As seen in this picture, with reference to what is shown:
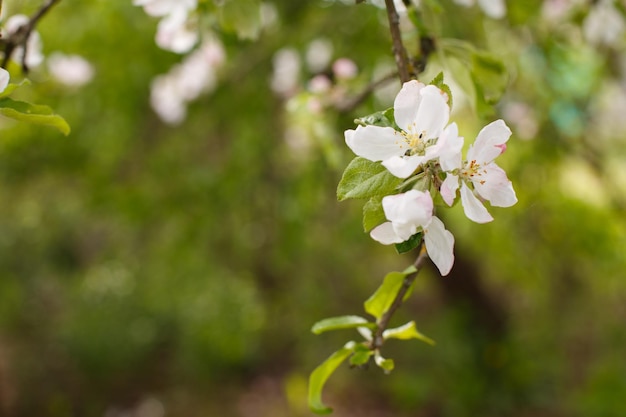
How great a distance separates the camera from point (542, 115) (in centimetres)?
228

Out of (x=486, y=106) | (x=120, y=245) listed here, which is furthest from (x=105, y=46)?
(x=120, y=245)

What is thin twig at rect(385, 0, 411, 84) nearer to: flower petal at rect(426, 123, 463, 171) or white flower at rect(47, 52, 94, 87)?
flower petal at rect(426, 123, 463, 171)

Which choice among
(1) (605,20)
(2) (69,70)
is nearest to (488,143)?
(1) (605,20)

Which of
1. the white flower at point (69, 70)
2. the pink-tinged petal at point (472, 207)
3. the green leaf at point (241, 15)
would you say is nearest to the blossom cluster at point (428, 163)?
the pink-tinged petal at point (472, 207)

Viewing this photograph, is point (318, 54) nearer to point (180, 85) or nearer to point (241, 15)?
point (180, 85)

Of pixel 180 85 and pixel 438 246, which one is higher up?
pixel 180 85

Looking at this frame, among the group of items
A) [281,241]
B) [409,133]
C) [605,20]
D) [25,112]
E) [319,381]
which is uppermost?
[25,112]

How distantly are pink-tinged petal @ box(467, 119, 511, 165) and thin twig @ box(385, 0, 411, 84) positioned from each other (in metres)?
0.09

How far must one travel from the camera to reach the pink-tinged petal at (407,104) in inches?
20.1

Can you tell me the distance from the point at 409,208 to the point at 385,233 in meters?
0.05

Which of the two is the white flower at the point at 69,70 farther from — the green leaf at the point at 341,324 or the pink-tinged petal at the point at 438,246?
the pink-tinged petal at the point at 438,246

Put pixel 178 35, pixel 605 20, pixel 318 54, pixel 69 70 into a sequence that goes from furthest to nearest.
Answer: pixel 318 54, pixel 69 70, pixel 605 20, pixel 178 35

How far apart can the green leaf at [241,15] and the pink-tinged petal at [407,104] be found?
388mm

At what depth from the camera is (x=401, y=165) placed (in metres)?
0.48
